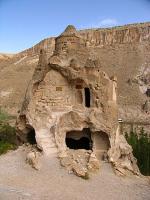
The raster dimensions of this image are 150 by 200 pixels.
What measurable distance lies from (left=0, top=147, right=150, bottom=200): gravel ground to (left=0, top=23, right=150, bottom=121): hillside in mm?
59092

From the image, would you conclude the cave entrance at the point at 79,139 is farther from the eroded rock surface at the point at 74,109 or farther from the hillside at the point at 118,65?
the hillside at the point at 118,65

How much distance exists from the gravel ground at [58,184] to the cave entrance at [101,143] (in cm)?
85

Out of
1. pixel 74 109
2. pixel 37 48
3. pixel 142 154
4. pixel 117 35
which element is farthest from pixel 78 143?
pixel 37 48

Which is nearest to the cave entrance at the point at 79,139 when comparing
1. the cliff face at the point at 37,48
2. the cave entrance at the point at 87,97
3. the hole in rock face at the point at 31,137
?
the cave entrance at the point at 87,97

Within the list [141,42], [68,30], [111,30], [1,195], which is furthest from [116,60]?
[1,195]

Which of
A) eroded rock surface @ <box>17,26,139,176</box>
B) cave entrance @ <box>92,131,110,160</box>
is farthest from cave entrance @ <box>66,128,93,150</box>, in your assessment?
cave entrance @ <box>92,131,110,160</box>

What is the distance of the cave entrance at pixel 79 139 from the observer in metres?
20.4

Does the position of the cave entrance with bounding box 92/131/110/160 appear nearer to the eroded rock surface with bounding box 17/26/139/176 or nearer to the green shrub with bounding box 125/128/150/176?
the eroded rock surface with bounding box 17/26/139/176

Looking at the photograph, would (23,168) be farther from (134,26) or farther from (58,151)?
(134,26)

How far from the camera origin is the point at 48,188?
52.1ft

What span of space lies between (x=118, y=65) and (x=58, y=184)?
10414 centimetres

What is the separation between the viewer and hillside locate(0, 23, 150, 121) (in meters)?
94.1

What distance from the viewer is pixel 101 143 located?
19703 millimetres

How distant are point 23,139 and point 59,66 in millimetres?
3770
